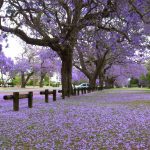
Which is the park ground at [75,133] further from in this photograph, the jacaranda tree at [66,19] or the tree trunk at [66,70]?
the tree trunk at [66,70]

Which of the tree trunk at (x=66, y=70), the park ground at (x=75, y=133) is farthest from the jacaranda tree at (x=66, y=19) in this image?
the park ground at (x=75, y=133)

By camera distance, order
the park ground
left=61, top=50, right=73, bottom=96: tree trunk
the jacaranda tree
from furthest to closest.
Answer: left=61, top=50, right=73, bottom=96: tree trunk
the jacaranda tree
the park ground

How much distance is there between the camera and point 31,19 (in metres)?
20.7

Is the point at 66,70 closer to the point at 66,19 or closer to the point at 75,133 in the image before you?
the point at 66,19

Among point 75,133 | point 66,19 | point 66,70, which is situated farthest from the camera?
point 66,70

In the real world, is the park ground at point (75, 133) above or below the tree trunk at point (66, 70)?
below

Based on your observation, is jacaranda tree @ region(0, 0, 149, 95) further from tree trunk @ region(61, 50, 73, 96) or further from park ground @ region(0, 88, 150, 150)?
park ground @ region(0, 88, 150, 150)

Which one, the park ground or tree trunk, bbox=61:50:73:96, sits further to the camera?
tree trunk, bbox=61:50:73:96

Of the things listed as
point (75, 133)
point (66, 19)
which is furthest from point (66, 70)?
point (75, 133)

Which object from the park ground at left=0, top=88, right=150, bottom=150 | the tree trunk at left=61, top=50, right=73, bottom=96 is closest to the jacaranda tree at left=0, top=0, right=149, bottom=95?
the tree trunk at left=61, top=50, right=73, bottom=96

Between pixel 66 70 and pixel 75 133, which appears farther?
pixel 66 70

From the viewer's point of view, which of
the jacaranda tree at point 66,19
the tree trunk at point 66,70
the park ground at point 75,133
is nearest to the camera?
the park ground at point 75,133

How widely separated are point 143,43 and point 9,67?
1309 inches

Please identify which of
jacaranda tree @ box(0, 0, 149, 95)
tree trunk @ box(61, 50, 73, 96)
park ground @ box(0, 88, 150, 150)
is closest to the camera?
park ground @ box(0, 88, 150, 150)
